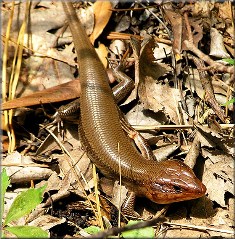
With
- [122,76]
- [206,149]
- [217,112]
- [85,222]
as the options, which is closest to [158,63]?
[122,76]

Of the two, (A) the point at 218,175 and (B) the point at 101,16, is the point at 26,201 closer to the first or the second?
(A) the point at 218,175

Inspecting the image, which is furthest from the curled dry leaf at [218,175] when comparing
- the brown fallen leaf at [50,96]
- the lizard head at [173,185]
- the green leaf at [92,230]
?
the brown fallen leaf at [50,96]

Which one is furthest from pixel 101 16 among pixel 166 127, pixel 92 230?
pixel 92 230

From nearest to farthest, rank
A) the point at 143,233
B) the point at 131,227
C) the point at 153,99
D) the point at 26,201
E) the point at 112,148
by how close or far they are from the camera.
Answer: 1. the point at 131,227
2. the point at 143,233
3. the point at 26,201
4. the point at 112,148
5. the point at 153,99

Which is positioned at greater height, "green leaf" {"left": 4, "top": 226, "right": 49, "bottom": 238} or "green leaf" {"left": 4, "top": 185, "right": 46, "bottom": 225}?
"green leaf" {"left": 4, "top": 185, "right": 46, "bottom": 225}

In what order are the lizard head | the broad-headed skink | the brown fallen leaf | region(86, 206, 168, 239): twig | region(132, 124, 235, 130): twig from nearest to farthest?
region(86, 206, 168, 239): twig → the lizard head → the broad-headed skink → region(132, 124, 235, 130): twig → the brown fallen leaf

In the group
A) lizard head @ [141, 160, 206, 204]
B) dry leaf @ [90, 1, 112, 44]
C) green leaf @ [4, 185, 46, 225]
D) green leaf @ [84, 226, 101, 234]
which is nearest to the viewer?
green leaf @ [4, 185, 46, 225]

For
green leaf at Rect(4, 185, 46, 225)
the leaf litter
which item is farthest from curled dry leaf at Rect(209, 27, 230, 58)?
green leaf at Rect(4, 185, 46, 225)

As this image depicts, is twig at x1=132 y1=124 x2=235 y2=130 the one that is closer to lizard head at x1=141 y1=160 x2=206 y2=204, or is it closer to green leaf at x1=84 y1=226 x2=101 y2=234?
lizard head at x1=141 y1=160 x2=206 y2=204

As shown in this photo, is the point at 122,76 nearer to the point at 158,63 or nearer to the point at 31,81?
the point at 158,63
